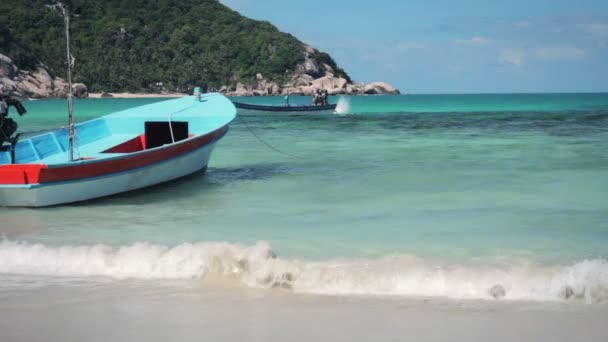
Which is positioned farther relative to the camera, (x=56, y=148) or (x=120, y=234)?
(x=56, y=148)

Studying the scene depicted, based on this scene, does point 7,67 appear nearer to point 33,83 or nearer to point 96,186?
point 33,83

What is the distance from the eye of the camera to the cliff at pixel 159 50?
11769 centimetres

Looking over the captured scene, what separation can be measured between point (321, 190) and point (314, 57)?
470ft

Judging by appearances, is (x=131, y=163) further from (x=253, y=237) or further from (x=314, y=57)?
(x=314, y=57)

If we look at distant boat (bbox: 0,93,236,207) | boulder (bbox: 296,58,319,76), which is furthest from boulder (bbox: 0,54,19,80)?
distant boat (bbox: 0,93,236,207)

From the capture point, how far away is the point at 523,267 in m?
7.29

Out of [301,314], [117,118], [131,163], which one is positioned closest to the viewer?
[301,314]

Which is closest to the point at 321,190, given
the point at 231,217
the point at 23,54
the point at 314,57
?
the point at 231,217

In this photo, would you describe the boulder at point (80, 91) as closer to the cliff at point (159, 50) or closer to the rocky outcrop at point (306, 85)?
the cliff at point (159, 50)

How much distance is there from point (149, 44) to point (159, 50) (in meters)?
2.68

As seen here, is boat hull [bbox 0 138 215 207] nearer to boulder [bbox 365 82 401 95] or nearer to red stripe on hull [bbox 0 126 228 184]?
red stripe on hull [bbox 0 126 228 184]

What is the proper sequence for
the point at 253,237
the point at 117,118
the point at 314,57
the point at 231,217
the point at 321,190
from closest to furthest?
the point at 253,237 → the point at 231,217 → the point at 321,190 → the point at 117,118 → the point at 314,57

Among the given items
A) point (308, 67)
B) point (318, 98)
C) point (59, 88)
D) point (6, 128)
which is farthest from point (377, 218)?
point (308, 67)

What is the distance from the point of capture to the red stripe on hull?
33.3 feet
